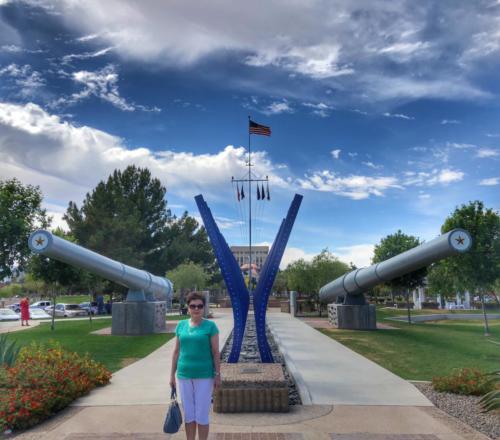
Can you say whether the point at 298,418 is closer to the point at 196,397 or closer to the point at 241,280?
the point at 196,397

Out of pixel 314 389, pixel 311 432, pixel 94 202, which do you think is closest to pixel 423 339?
pixel 314 389

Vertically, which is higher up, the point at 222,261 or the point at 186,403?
the point at 222,261

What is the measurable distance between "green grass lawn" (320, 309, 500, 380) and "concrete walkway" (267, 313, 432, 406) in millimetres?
583

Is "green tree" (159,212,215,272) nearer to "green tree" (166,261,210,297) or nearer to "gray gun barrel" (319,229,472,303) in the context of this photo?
"green tree" (166,261,210,297)

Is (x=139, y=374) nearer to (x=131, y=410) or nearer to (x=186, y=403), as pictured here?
(x=131, y=410)

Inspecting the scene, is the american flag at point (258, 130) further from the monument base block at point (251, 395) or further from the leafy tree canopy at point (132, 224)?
the leafy tree canopy at point (132, 224)

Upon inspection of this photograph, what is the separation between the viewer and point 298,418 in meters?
6.19

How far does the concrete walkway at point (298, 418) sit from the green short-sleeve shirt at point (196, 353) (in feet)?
4.44

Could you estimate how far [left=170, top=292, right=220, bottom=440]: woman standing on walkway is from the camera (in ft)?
14.7

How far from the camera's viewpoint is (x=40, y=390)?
6477mm

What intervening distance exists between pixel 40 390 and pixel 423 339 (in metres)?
13.6

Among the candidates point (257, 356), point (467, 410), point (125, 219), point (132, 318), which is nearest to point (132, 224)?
point (125, 219)

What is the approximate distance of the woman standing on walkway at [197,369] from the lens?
14.7ft

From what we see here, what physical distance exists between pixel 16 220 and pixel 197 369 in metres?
22.7
